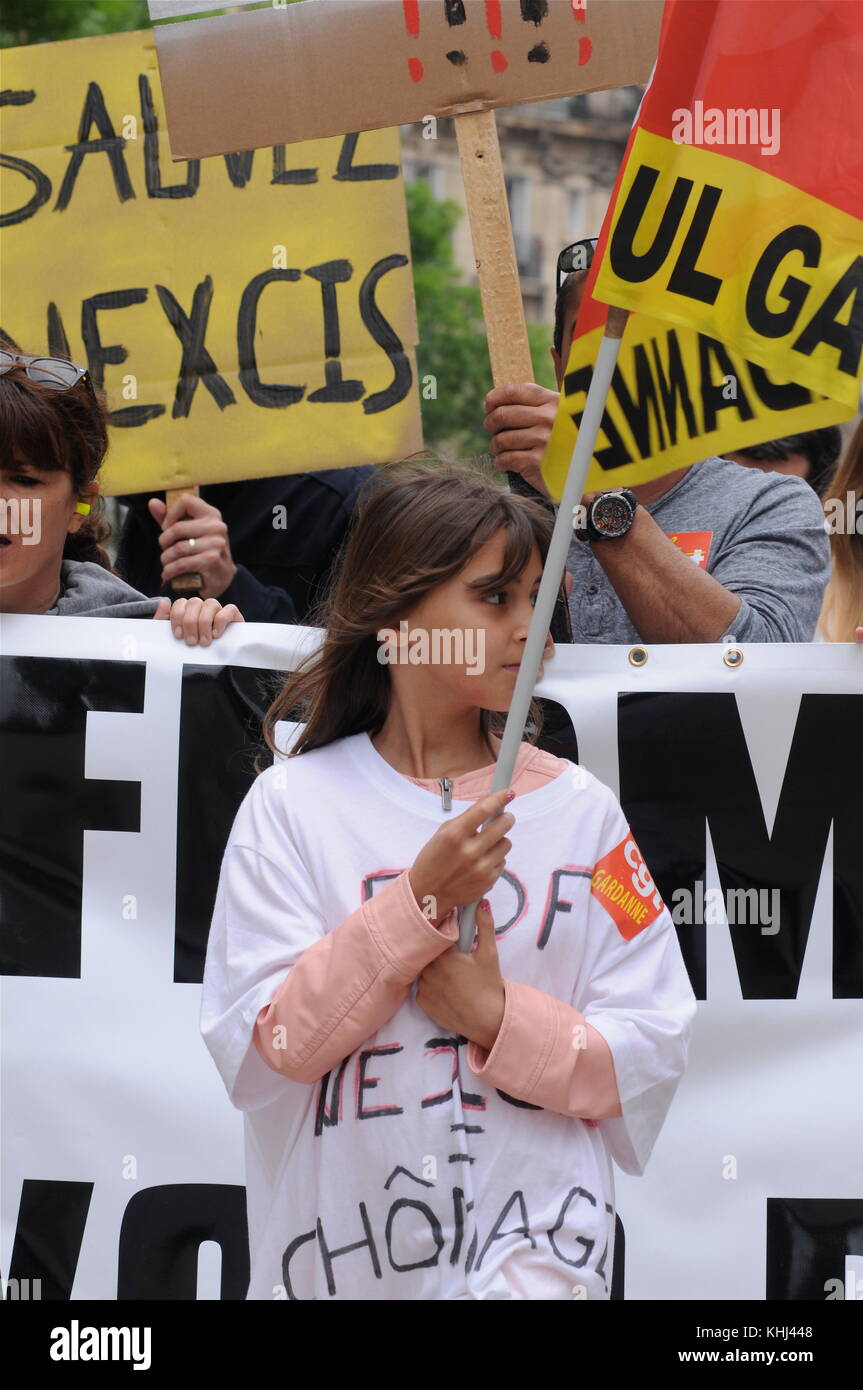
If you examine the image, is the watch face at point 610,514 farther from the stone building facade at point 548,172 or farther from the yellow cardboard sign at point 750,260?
the stone building facade at point 548,172

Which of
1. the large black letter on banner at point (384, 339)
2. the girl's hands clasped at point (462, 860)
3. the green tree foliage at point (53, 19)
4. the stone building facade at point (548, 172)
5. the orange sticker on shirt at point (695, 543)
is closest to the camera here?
the girl's hands clasped at point (462, 860)

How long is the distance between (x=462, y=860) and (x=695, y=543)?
4.29 ft

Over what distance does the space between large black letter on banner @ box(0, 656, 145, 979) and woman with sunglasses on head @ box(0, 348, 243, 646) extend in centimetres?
13

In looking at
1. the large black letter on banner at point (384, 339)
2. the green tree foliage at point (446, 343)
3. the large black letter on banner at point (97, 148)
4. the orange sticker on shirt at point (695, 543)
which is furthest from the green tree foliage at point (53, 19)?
the green tree foliage at point (446, 343)

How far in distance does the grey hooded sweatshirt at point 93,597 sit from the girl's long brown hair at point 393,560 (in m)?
0.69

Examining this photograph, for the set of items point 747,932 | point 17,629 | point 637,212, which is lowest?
point 747,932

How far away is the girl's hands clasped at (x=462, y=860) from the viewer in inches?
92.9

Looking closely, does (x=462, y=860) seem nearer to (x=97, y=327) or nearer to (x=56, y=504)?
(x=56, y=504)

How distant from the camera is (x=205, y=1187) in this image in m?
3.30

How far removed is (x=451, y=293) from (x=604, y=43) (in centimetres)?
2298

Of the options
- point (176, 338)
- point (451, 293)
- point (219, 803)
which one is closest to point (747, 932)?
point (219, 803)

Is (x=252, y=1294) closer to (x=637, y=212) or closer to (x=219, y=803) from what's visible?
(x=219, y=803)

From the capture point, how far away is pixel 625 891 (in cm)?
261

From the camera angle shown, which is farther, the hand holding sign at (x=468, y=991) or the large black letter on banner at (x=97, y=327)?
the large black letter on banner at (x=97, y=327)
